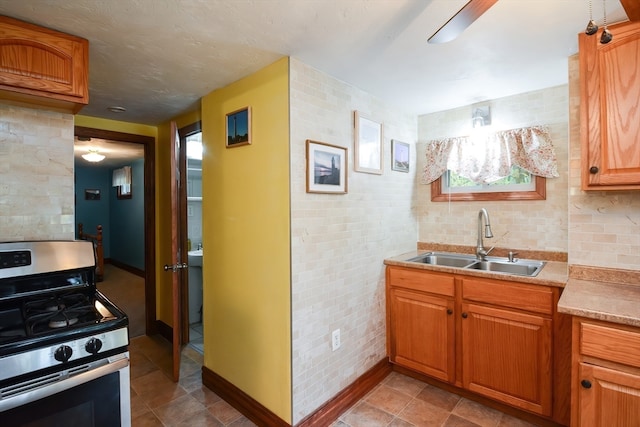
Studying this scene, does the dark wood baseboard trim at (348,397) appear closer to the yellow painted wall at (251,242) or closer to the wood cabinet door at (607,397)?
the yellow painted wall at (251,242)

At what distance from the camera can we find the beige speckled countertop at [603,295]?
1.34 meters

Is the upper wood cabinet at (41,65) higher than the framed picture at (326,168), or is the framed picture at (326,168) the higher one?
the upper wood cabinet at (41,65)

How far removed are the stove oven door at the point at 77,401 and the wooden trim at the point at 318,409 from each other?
834 millimetres

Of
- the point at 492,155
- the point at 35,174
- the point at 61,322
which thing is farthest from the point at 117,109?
the point at 492,155

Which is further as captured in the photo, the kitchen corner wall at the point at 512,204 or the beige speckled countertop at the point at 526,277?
the kitchen corner wall at the point at 512,204

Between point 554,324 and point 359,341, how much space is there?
1199mm

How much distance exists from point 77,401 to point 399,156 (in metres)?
2.55

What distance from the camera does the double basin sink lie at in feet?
7.63

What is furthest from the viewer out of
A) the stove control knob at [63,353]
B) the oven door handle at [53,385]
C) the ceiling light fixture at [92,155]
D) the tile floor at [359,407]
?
the ceiling light fixture at [92,155]

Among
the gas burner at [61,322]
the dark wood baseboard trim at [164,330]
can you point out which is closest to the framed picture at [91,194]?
the dark wood baseboard trim at [164,330]

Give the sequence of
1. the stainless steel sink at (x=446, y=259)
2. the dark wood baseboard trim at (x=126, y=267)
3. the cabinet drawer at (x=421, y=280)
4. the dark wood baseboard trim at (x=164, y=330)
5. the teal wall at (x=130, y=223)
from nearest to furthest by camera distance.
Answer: the cabinet drawer at (x=421, y=280) < the stainless steel sink at (x=446, y=259) < the dark wood baseboard trim at (x=164, y=330) < the teal wall at (x=130, y=223) < the dark wood baseboard trim at (x=126, y=267)

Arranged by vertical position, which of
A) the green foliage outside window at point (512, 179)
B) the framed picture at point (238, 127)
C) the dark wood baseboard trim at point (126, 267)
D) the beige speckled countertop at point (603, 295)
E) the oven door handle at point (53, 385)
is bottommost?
the dark wood baseboard trim at point (126, 267)

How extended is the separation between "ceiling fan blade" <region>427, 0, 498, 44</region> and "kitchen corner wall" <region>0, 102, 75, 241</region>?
2024 millimetres

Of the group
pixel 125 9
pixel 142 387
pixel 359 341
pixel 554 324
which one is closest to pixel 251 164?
pixel 125 9
